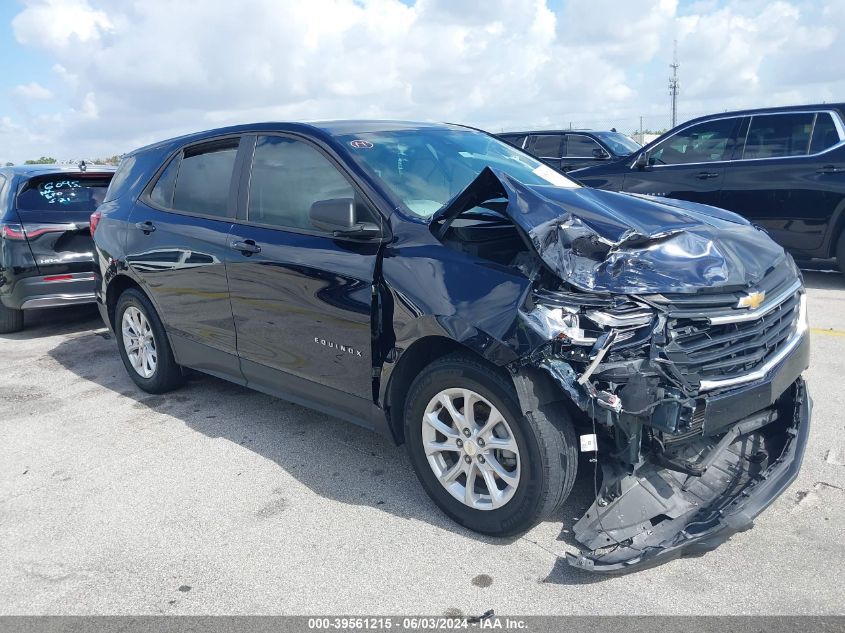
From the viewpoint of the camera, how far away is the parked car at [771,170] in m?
7.50

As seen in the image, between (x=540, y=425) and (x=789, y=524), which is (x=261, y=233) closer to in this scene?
(x=540, y=425)

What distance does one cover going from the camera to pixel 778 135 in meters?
7.92

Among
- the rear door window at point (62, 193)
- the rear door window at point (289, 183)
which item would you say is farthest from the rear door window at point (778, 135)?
the rear door window at point (62, 193)

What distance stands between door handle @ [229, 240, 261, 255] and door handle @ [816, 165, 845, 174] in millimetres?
6104

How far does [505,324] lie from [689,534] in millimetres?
1080

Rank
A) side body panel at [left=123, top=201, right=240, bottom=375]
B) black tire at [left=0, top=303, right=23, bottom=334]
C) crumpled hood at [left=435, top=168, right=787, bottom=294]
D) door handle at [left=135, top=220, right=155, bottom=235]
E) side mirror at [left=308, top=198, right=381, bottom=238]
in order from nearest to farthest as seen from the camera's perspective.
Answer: crumpled hood at [left=435, top=168, right=787, bottom=294] → side mirror at [left=308, top=198, right=381, bottom=238] → side body panel at [left=123, top=201, right=240, bottom=375] → door handle at [left=135, top=220, right=155, bottom=235] → black tire at [left=0, top=303, right=23, bottom=334]

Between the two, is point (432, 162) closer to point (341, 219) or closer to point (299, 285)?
point (341, 219)

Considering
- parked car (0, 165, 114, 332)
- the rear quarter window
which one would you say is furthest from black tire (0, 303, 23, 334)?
the rear quarter window

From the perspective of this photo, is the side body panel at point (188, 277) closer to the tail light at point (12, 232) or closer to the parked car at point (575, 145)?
the tail light at point (12, 232)

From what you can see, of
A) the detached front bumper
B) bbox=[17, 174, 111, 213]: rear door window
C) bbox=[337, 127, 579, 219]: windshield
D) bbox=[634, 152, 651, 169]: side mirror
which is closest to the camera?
the detached front bumper

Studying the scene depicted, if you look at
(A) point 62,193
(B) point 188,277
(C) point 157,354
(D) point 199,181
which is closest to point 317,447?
(B) point 188,277

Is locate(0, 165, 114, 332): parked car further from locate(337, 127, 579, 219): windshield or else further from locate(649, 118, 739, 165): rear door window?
locate(649, 118, 739, 165): rear door window

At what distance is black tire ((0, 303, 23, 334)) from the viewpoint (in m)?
7.57

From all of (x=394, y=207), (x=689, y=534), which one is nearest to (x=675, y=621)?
(x=689, y=534)
